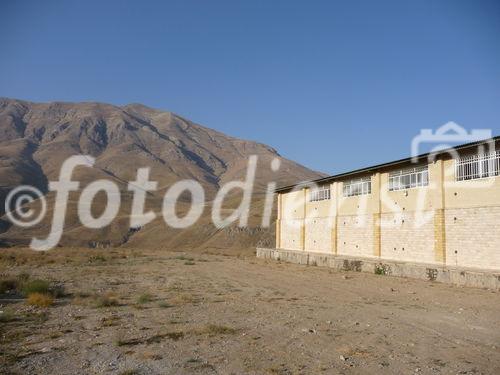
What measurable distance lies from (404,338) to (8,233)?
102894 mm

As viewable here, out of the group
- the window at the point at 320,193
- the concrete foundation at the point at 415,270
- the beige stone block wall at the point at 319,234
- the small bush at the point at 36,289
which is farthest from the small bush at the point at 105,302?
the window at the point at 320,193

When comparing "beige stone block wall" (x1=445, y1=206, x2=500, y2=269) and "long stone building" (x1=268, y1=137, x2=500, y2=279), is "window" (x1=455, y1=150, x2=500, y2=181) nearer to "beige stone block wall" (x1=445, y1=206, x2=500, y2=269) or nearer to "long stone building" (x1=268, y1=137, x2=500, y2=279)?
"long stone building" (x1=268, y1=137, x2=500, y2=279)

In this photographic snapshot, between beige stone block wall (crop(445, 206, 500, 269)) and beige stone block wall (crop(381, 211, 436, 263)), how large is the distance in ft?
4.63

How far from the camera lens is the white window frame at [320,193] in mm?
37734

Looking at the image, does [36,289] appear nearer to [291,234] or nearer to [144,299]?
[144,299]

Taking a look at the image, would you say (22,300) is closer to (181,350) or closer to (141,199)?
(181,350)

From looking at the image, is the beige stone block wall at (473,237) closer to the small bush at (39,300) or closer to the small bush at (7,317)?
the small bush at (39,300)

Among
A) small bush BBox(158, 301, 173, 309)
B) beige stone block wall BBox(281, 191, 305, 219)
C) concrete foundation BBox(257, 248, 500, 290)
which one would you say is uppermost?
beige stone block wall BBox(281, 191, 305, 219)

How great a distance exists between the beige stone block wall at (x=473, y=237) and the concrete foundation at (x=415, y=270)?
0.87m

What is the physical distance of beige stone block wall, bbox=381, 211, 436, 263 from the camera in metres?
26.0

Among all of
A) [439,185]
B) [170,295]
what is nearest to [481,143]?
[439,185]

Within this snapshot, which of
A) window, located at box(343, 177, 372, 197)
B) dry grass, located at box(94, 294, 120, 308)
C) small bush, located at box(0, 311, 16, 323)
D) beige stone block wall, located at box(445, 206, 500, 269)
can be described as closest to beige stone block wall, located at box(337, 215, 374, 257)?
window, located at box(343, 177, 372, 197)

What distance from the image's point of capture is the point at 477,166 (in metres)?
23.1

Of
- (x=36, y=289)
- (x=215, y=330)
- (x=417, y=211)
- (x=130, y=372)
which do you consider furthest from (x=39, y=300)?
(x=417, y=211)
